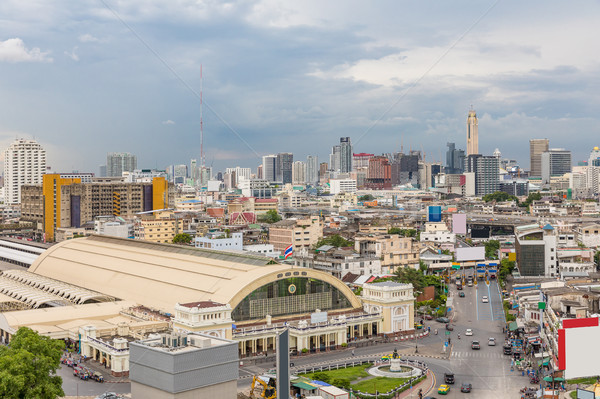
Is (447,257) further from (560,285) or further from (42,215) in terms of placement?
(42,215)

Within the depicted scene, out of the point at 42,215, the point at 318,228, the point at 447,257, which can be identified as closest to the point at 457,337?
the point at 447,257

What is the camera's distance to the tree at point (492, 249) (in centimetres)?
8054

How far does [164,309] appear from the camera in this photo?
45625 millimetres

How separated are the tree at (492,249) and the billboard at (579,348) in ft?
151

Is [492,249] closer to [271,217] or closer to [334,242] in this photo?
[334,242]

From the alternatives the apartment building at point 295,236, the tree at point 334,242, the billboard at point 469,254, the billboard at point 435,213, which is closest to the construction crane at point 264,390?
the billboard at point 469,254

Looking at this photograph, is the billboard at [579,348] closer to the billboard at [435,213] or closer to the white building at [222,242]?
the white building at [222,242]

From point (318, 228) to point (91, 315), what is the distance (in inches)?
1785

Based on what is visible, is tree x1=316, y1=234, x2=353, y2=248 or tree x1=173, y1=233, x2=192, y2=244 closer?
tree x1=316, y1=234, x2=353, y2=248

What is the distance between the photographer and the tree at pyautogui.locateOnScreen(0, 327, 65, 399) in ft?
87.5

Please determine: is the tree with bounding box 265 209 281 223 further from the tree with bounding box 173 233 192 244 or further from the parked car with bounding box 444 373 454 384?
the parked car with bounding box 444 373 454 384

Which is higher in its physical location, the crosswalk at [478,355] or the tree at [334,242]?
the tree at [334,242]

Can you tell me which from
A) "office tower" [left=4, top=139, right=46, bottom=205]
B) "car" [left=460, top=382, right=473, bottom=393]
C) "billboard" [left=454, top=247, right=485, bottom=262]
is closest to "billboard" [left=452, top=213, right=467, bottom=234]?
"billboard" [left=454, top=247, right=485, bottom=262]

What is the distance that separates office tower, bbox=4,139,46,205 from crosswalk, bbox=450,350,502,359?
127m
